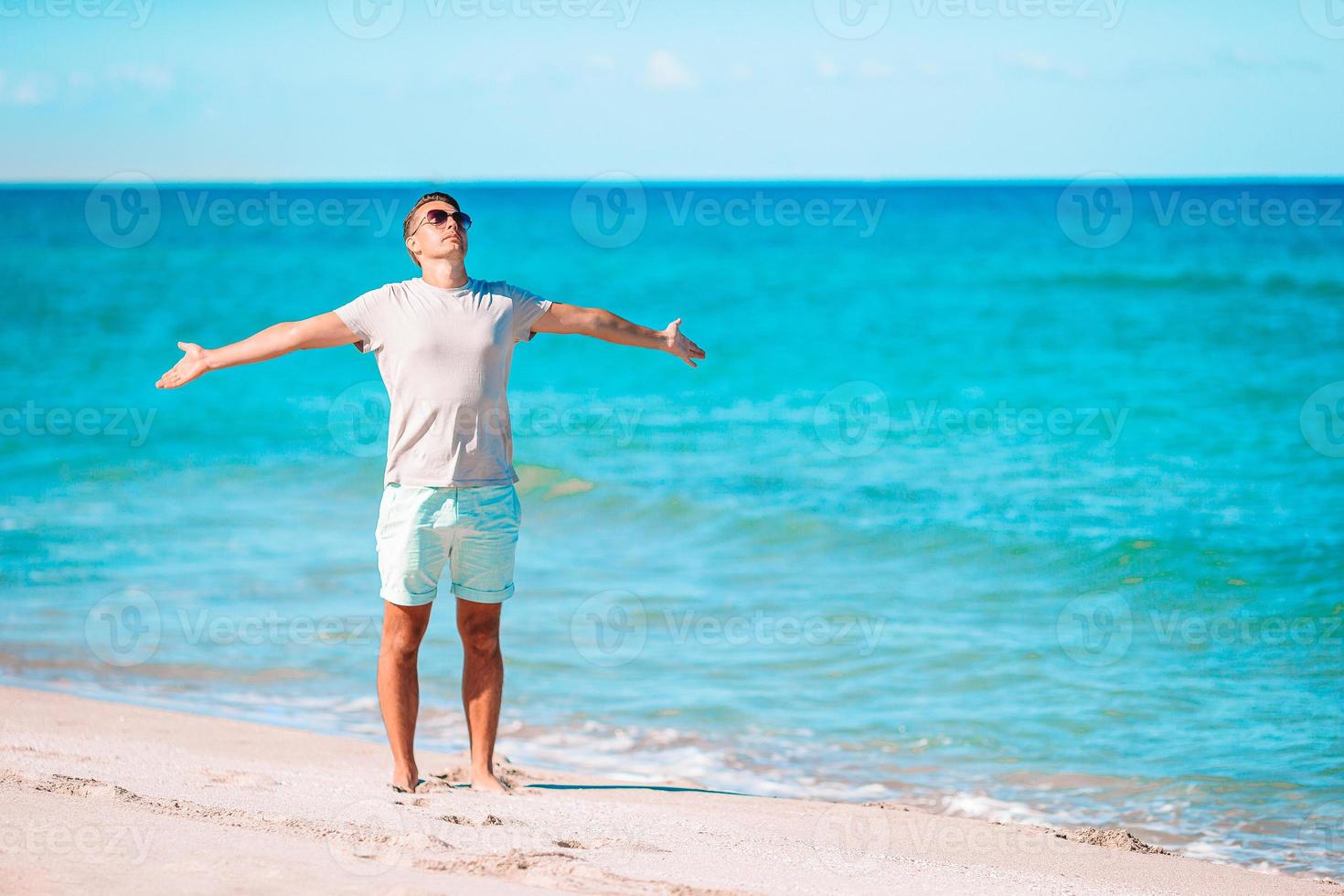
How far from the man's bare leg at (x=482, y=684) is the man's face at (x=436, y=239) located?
1.08 m

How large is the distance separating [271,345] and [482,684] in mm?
1276

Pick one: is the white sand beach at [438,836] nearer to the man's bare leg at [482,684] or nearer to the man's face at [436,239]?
the man's bare leg at [482,684]

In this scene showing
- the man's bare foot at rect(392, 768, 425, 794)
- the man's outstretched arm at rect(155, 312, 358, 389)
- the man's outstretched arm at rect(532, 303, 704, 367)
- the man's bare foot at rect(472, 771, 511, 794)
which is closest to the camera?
the man's outstretched arm at rect(155, 312, 358, 389)

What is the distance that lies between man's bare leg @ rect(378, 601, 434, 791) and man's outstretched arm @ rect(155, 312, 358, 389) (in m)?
0.84

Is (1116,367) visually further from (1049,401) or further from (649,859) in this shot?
(649,859)

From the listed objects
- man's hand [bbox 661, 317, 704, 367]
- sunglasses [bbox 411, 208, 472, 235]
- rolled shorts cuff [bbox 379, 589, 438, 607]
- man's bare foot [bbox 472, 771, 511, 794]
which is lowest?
man's bare foot [bbox 472, 771, 511, 794]

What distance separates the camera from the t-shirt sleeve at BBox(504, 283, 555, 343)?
155 inches

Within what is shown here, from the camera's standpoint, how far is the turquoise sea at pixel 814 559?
545 centimetres

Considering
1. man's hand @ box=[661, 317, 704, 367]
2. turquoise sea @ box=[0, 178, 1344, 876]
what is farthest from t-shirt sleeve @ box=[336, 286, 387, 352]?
turquoise sea @ box=[0, 178, 1344, 876]

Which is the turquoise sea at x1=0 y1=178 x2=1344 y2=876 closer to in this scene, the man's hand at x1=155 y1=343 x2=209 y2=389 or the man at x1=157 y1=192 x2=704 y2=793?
the man at x1=157 y1=192 x2=704 y2=793

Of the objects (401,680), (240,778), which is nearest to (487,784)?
(401,680)

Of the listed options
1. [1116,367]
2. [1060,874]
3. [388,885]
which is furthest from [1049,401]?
[388,885]

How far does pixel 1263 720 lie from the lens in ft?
18.7

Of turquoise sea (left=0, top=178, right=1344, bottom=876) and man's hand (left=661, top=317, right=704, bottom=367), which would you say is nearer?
man's hand (left=661, top=317, right=704, bottom=367)
